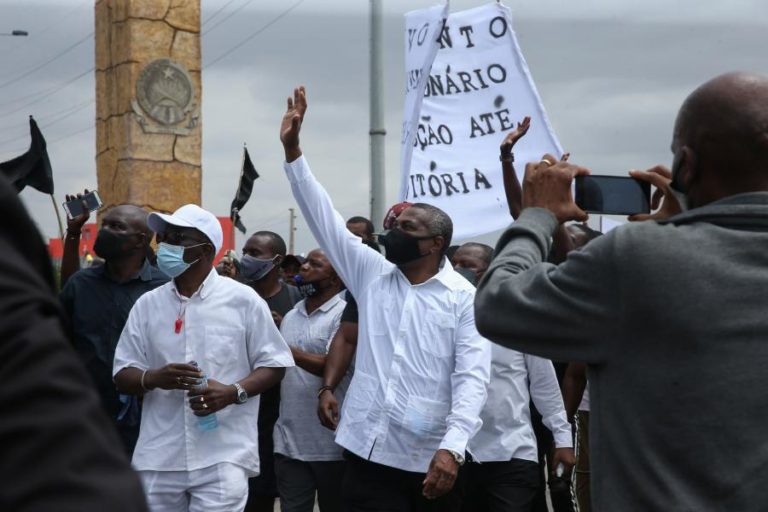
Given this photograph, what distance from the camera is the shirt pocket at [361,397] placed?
18.4 feet

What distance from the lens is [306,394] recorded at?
23.1ft

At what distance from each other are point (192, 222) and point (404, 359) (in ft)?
4.44

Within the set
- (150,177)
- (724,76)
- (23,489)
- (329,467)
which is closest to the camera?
(23,489)

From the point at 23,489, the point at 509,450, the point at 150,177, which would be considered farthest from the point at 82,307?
the point at 150,177

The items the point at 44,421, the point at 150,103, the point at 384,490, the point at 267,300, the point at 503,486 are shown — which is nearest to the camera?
the point at 44,421

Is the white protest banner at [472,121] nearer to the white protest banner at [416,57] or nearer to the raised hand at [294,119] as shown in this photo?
the white protest banner at [416,57]

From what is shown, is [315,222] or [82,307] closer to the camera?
[315,222]

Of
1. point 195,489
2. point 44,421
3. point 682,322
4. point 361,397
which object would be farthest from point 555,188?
point 195,489

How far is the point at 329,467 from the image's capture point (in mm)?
6910

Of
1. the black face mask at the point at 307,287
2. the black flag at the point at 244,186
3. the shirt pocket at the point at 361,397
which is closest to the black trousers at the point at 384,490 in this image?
the shirt pocket at the point at 361,397

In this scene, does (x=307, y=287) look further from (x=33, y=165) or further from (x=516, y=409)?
(x=33, y=165)

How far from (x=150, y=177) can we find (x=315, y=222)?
8.50 metres

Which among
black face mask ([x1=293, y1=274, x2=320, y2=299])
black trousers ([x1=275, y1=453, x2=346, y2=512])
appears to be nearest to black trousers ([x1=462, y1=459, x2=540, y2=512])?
black trousers ([x1=275, y1=453, x2=346, y2=512])

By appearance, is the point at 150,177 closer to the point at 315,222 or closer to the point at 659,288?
the point at 315,222
